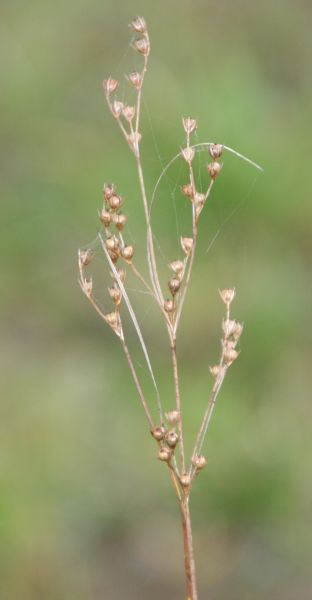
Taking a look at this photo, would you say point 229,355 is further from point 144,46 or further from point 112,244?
point 144,46

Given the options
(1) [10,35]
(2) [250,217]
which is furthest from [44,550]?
(1) [10,35]

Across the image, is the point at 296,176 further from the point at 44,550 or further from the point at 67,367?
the point at 44,550

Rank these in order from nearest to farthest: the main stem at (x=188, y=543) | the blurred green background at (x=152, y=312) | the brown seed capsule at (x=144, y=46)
→ the main stem at (x=188, y=543), the brown seed capsule at (x=144, y=46), the blurred green background at (x=152, y=312)

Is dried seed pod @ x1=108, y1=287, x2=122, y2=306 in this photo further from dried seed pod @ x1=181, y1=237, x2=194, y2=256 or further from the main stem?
the main stem

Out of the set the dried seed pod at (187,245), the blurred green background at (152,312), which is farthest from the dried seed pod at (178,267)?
the blurred green background at (152,312)

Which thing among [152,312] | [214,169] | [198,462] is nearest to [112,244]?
[214,169]

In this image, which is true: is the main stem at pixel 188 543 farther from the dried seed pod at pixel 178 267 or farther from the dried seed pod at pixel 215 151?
the dried seed pod at pixel 215 151

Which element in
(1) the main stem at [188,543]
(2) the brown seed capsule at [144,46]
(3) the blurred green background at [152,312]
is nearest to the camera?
(1) the main stem at [188,543]

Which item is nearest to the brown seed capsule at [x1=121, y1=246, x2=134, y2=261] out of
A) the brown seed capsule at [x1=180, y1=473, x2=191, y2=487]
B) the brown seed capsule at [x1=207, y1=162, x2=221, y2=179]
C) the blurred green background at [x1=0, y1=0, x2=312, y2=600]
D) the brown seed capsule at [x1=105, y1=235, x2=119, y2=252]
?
the brown seed capsule at [x1=105, y1=235, x2=119, y2=252]
